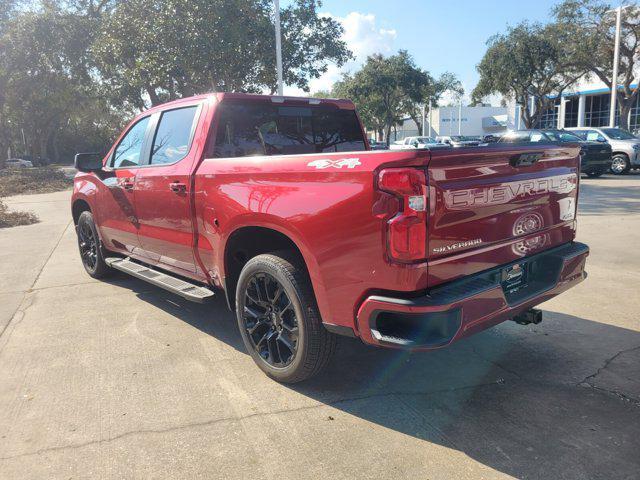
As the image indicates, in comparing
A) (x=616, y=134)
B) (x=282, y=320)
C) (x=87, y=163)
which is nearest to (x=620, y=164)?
(x=616, y=134)

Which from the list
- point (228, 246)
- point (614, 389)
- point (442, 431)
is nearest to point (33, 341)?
point (228, 246)

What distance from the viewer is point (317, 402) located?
3387 mm

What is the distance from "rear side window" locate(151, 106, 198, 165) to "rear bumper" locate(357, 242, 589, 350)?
234cm

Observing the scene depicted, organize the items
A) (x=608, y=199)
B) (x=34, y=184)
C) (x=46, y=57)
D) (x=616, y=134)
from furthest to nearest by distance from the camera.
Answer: (x=46, y=57)
(x=34, y=184)
(x=616, y=134)
(x=608, y=199)

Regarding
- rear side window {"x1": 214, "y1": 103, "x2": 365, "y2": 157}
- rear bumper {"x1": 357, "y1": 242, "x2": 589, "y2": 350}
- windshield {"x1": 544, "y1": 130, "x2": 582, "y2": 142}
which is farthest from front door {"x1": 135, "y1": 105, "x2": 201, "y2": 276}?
windshield {"x1": 544, "y1": 130, "x2": 582, "y2": 142}

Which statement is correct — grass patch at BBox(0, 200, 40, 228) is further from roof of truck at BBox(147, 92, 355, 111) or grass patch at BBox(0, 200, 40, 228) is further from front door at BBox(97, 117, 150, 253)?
roof of truck at BBox(147, 92, 355, 111)

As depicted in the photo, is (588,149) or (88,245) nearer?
(88,245)

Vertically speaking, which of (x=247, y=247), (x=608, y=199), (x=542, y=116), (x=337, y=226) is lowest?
(x=608, y=199)

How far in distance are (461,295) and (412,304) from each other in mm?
294

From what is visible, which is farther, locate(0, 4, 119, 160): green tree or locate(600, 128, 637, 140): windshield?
locate(0, 4, 119, 160): green tree

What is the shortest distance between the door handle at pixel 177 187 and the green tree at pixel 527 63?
28.8 meters

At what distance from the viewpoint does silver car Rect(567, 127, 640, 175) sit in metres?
17.3

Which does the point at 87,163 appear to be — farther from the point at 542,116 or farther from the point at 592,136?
the point at 542,116

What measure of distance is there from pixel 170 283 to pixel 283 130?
1.65 meters
